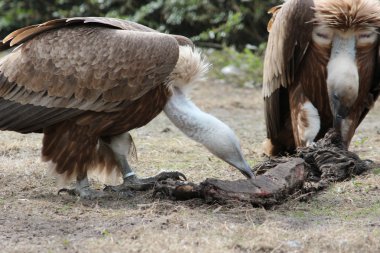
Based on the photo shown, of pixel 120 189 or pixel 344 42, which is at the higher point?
pixel 344 42

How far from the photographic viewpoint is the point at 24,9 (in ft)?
52.8

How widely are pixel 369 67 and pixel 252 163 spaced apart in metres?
1.37

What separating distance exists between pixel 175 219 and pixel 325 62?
8.23ft

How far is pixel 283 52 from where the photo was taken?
6.98 meters

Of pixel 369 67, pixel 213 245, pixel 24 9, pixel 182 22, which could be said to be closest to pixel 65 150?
pixel 213 245

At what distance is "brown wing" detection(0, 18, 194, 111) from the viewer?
5.79 meters

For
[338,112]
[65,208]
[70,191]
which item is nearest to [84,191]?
[70,191]

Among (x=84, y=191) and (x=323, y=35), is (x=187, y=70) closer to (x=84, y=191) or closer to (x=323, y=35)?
(x=84, y=191)

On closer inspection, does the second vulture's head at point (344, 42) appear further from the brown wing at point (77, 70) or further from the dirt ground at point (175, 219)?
the brown wing at point (77, 70)

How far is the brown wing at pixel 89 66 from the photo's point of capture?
5.79 meters

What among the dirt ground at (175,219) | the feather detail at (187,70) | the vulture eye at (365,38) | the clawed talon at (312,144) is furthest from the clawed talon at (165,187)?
the vulture eye at (365,38)

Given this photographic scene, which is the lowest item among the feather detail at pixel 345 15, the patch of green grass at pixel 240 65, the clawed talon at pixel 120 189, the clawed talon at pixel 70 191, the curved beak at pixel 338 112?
the patch of green grass at pixel 240 65

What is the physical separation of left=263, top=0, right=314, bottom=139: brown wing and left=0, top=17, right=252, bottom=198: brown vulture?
1.22 metres

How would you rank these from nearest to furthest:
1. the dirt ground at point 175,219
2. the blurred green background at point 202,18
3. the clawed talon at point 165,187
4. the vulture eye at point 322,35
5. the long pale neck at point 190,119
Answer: the dirt ground at point 175,219 → the clawed talon at point 165,187 → the long pale neck at point 190,119 → the vulture eye at point 322,35 → the blurred green background at point 202,18
